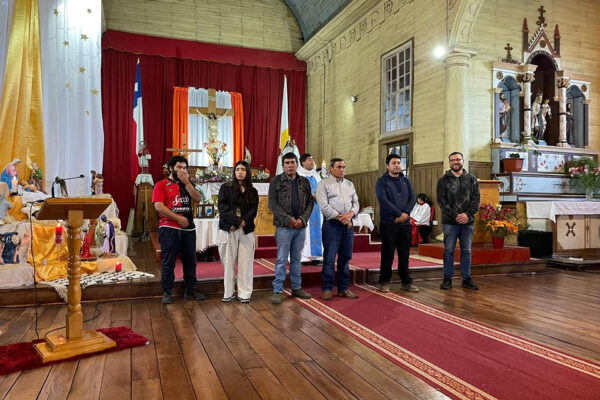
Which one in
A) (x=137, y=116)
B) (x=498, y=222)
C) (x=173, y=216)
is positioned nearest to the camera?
(x=173, y=216)

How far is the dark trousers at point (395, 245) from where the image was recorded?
15.1 ft

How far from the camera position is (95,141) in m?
6.67

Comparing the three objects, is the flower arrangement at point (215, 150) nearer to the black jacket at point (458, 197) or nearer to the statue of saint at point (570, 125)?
the black jacket at point (458, 197)

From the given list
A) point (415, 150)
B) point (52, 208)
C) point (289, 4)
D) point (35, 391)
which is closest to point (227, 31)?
point (289, 4)

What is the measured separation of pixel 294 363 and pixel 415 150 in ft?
21.3

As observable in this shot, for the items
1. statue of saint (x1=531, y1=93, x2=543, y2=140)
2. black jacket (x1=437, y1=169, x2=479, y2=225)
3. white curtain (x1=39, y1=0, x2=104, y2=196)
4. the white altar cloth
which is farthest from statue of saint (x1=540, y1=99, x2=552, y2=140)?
white curtain (x1=39, y1=0, x2=104, y2=196)

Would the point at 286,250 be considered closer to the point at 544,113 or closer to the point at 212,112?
the point at 544,113

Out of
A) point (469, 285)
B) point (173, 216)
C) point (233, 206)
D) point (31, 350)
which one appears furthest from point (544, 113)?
point (31, 350)

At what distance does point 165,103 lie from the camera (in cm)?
1145

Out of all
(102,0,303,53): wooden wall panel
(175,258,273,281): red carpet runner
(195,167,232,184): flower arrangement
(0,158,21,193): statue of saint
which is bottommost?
(175,258,273,281): red carpet runner

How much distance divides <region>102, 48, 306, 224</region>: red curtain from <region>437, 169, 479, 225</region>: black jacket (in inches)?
310

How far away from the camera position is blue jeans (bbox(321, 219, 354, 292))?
171 inches

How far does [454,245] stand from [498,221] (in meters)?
1.42

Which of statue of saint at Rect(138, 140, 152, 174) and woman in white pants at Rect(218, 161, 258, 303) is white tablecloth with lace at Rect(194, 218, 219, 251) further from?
statue of saint at Rect(138, 140, 152, 174)
